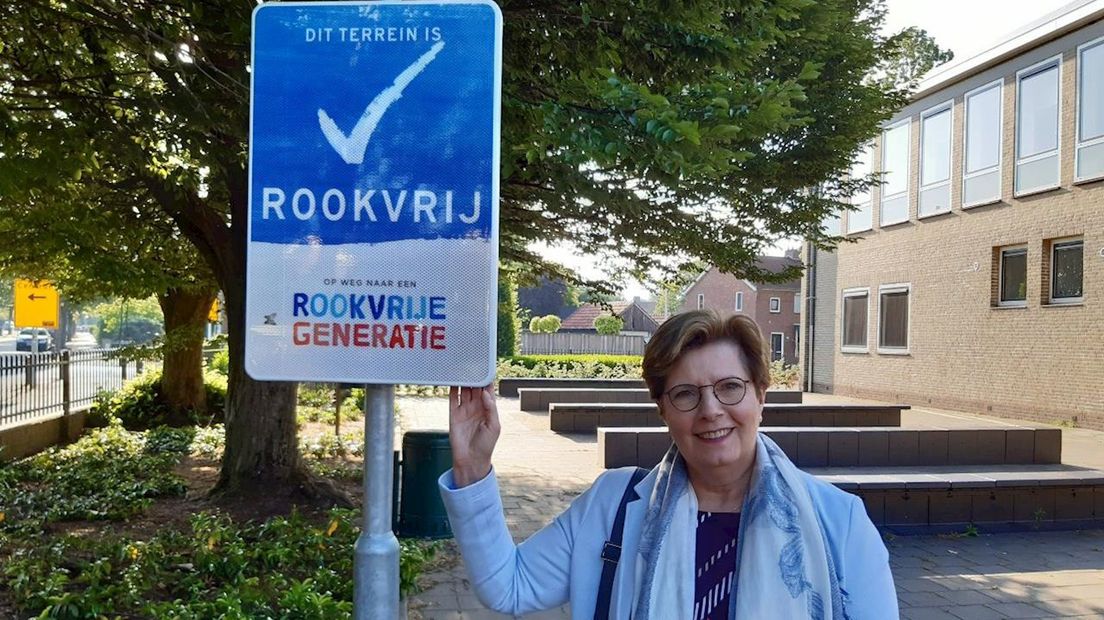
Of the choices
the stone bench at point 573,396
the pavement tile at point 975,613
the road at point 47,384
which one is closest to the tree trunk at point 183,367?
the road at point 47,384

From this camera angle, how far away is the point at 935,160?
2173 cm

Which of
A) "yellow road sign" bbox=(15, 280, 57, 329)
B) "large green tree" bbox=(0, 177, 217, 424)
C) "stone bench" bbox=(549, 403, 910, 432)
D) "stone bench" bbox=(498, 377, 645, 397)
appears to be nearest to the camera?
"large green tree" bbox=(0, 177, 217, 424)

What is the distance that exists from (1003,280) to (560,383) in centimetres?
1058

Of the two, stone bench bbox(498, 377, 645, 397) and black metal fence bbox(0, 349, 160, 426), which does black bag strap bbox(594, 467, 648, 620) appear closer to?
black metal fence bbox(0, 349, 160, 426)

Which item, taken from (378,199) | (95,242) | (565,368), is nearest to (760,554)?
(378,199)

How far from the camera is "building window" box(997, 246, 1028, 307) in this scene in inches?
742

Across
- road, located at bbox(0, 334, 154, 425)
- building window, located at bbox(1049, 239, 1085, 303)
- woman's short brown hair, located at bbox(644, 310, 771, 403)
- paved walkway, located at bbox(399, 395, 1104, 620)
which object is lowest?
paved walkway, located at bbox(399, 395, 1104, 620)

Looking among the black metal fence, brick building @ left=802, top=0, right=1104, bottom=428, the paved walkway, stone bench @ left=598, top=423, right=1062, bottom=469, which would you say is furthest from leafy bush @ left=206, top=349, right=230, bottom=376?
brick building @ left=802, top=0, right=1104, bottom=428

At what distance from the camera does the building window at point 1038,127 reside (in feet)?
58.4

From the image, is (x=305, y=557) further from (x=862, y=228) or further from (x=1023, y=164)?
(x=862, y=228)

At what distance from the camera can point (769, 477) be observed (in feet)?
6.02

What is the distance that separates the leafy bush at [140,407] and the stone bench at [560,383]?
29.8 ft

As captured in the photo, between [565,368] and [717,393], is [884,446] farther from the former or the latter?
[565,368]

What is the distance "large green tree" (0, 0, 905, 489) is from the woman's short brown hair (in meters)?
2.01
